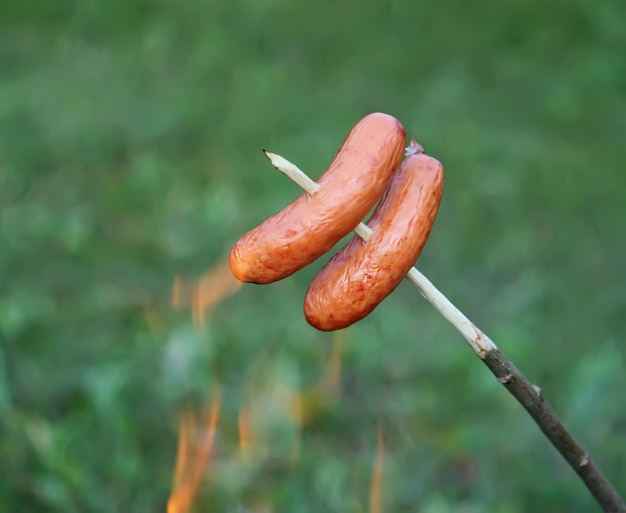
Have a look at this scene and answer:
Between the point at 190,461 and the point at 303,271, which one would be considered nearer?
the point at 190,461

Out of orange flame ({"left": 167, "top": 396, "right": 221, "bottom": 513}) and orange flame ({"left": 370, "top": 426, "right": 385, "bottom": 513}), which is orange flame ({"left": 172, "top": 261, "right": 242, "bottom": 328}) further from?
orange flame ({"left": 370, "top": 426, "right": 385, "bottom": 513})

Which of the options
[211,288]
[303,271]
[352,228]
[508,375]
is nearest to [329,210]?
[352,228]

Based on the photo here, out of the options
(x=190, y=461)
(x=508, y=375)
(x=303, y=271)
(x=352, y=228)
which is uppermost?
(x=352, y=228)

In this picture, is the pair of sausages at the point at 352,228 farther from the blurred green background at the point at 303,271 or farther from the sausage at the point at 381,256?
the blurred green background at the point at 303,271

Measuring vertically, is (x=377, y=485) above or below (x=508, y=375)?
below

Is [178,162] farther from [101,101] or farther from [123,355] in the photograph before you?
[123,355]

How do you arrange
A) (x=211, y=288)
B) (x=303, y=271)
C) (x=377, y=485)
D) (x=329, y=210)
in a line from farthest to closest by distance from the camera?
(x=303, y=271) < (x=211, y=288) < (x=377, y=485) < (x=329, y=210)

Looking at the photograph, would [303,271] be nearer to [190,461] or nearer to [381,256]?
[190,461]

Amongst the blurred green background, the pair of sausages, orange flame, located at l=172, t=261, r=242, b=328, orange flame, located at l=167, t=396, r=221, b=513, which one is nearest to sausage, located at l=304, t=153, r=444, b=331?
→ the pair of sausages

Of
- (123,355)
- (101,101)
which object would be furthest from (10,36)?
(123,355)
